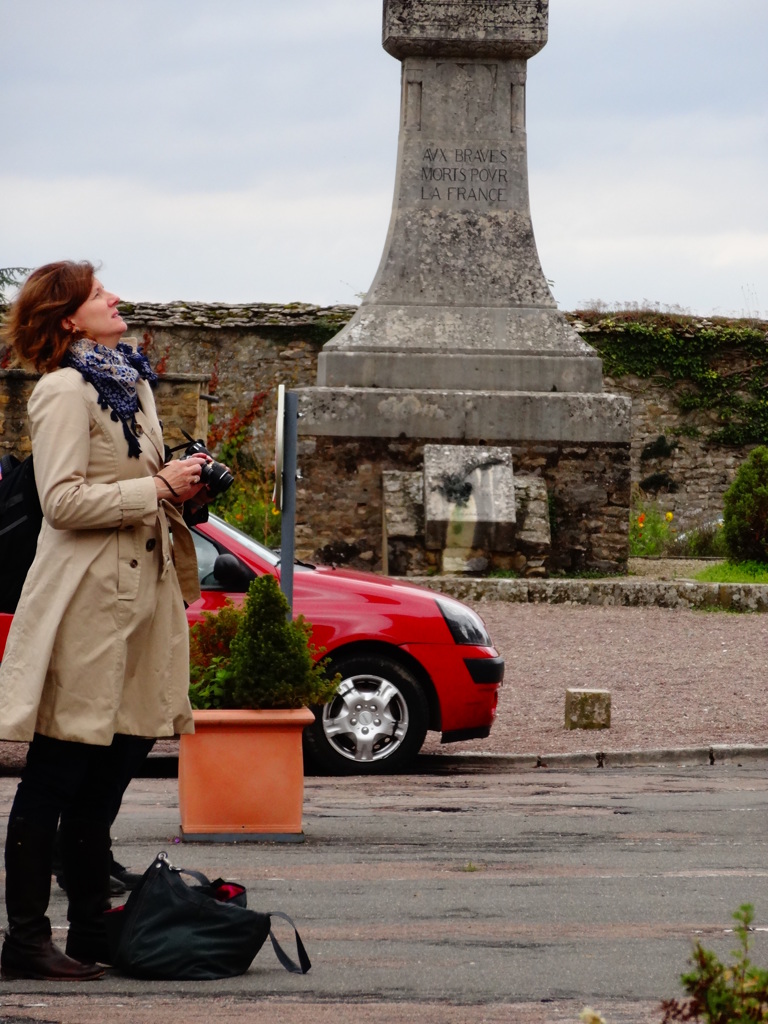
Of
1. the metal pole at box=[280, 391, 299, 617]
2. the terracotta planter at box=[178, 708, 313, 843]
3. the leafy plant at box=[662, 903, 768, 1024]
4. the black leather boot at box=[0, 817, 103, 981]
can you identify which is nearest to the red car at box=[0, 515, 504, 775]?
the metal pole at box=[280, 391, 299, 617]

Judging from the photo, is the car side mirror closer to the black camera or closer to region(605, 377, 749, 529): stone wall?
the black camera

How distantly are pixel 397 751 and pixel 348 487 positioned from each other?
372 inches

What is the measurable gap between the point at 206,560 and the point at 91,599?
453 centimetres

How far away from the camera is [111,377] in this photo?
4.47 metres

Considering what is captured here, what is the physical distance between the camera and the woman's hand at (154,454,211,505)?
4.46 metres

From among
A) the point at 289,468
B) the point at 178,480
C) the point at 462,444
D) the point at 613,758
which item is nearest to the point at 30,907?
the point at 178,480

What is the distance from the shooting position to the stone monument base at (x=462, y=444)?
1789 centimetres

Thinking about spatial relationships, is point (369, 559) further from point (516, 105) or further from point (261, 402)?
point (261, 402)

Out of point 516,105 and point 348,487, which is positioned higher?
point 516,105

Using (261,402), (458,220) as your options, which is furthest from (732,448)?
(458,220)

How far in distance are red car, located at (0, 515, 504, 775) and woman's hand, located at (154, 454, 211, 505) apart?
403 cm

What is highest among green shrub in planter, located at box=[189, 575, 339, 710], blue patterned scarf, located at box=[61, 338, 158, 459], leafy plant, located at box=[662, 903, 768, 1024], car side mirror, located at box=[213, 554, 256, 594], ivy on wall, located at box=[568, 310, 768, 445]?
ivy on wall, located at box=[568, 310, 768, 445]

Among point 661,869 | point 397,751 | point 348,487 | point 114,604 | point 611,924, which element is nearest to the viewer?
point 114,604

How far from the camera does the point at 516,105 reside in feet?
60.8
